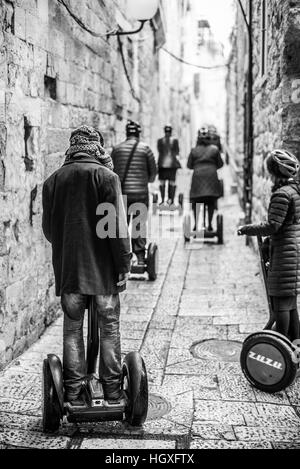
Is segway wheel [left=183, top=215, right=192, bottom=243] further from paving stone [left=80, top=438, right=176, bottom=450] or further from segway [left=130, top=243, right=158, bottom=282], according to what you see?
paving stone [left=80, top=438, right=176, bottom=450]

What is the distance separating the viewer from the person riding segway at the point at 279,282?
4207 millimetres

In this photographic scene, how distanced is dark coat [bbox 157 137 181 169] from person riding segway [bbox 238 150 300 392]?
27.3 ft

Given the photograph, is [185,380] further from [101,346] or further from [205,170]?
[205,170]

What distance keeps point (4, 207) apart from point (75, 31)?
293 centimetres

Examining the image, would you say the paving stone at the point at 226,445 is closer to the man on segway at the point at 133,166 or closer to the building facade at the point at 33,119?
the building facade at the point at 33,119

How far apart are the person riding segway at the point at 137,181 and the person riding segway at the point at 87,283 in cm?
368

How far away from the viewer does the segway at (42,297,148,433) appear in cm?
354

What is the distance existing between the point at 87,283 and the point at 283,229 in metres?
1.57

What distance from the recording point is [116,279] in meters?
3.69

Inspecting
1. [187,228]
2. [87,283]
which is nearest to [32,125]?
[87,283]

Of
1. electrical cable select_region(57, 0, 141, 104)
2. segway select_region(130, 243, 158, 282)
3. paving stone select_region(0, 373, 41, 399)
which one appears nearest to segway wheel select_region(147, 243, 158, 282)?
segway select_region(130, 243, 158, 282)
